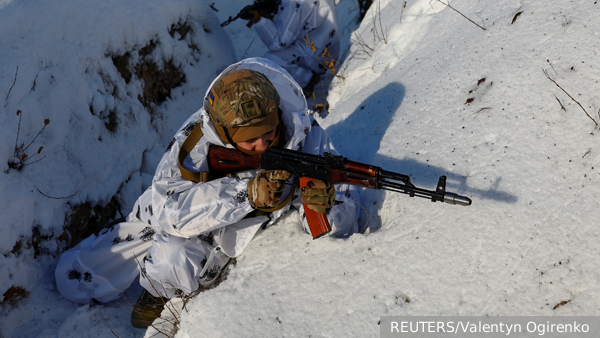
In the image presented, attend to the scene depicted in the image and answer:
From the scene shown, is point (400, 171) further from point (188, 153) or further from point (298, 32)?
point (298, 32)

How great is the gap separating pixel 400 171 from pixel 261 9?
371 cm

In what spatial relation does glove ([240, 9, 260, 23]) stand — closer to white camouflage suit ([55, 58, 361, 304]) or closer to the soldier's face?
white camouflage suit ([55, 58, 361, 304])

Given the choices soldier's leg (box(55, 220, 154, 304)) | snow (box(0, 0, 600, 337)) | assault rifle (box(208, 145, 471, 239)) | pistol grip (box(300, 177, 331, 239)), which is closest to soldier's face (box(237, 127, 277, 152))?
assault rifle (box(208, 145, 471, 239))

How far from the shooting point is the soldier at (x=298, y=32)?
527cm

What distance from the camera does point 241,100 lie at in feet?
6.75

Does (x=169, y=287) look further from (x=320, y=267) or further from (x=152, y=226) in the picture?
(x=320, y=267)

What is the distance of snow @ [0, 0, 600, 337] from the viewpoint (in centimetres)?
186

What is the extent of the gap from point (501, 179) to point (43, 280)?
9.31 ft

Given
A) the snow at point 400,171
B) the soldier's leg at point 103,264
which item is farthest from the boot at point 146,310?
the soldier's leg at point 103,264

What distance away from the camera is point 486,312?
174cm

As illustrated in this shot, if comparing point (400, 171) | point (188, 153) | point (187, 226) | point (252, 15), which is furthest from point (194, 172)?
point (252, 15)

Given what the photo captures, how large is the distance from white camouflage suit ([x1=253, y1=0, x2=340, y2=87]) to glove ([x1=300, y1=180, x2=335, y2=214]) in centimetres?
330

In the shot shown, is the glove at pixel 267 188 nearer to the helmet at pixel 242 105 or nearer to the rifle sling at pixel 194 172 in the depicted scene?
the rifle sling at pixel 194 172

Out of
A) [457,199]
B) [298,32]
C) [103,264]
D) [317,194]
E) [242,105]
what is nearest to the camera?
[457,199]
